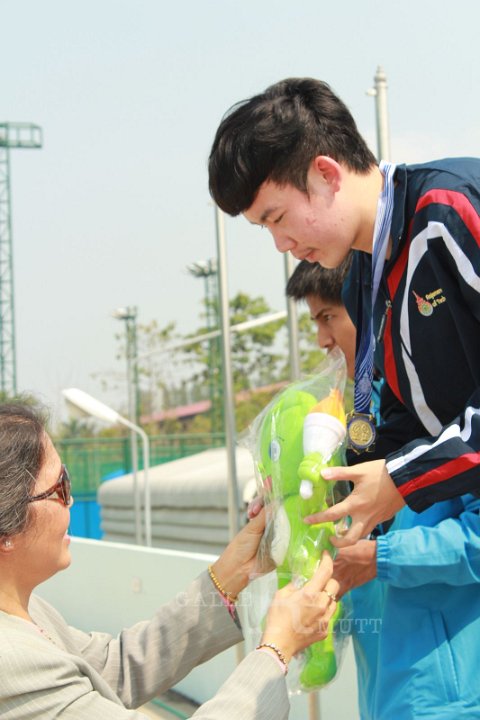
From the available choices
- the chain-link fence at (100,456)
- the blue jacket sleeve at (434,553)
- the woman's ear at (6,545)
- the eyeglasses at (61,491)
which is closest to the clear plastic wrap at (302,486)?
the blue jacket sleeve at (434,553)

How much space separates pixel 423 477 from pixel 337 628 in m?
0.53

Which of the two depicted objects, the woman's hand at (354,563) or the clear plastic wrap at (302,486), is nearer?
→ the clear plastic wrap at (302,486)

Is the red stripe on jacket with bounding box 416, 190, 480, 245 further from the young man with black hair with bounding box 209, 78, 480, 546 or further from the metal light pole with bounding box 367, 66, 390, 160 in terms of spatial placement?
the metal light pole with bounding box 367, 66, 390, 160

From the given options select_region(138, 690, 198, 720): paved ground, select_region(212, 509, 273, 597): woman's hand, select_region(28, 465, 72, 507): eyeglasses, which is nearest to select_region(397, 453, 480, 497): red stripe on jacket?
select_region(212, 509, 273, 597): woman's hand

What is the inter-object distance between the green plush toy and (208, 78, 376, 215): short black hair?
458mm

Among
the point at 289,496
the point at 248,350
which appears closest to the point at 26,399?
the point at 289,496

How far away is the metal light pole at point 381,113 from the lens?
3.85 m

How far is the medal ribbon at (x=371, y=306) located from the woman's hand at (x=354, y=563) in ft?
0.97

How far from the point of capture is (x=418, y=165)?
6.33ft

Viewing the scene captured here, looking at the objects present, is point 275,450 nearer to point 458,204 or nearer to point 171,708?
point 458,204

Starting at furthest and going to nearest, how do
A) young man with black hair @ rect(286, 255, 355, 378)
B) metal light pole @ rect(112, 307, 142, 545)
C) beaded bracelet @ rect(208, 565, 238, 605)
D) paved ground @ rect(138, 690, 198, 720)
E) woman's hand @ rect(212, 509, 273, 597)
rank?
metal light pole @ rect(112, 307, 142, 545), paved ground @ rect(138, 690, 198, 720), young man with black hair @ rect(286, 255, 355, 378), beaded bracelet @ rect(208, 565, 238, 605), woman's hand @ rect(212, 509, 273, 597)

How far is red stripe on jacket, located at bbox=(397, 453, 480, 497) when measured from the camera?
171 centimetres

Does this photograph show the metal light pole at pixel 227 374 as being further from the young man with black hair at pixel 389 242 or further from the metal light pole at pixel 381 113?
the young man with black hair at pixel 389 242

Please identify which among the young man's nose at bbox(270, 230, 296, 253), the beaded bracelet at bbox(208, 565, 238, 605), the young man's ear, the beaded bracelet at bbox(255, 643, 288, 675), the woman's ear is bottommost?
the beaded bracelet at bbox(255, 643, 288, 675)
